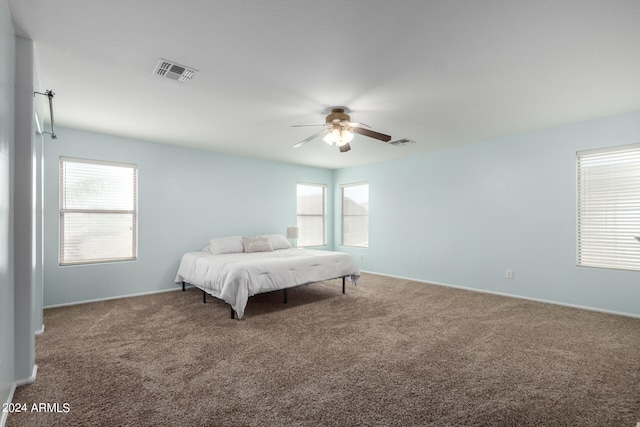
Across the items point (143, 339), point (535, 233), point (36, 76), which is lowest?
point (143, 339)

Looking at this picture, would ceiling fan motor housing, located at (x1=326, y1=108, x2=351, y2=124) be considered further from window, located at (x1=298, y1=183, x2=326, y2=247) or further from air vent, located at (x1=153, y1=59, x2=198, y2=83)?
window, located at (x1=298, y1=183, x2=326, y2=247)

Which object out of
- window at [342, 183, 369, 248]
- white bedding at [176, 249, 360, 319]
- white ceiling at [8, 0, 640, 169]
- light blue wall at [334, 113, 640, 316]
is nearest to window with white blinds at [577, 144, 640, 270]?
light blue wall at [334, 113, 640, 316]

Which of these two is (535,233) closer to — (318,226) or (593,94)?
(593,94)

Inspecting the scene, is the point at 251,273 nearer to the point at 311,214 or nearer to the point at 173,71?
the point at 173,71

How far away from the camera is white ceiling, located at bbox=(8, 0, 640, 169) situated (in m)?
1.92

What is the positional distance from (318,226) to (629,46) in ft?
19.5

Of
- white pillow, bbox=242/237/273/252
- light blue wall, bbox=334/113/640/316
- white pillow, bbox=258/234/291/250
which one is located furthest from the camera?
white pillow, bbox=258/234/291/250

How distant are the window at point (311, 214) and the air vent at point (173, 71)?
176 inches

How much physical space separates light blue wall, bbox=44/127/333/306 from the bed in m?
0.47

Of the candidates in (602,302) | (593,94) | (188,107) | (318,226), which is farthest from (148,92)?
(602,302)

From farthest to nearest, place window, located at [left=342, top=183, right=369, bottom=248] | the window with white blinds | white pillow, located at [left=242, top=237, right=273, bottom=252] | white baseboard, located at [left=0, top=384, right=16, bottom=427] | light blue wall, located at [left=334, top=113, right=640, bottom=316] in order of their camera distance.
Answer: window, located at [left=342, top=183, right=369, bottom=248] < white pillow, located at [left=242, top=237, right=273, bottom=252] < light blue wall, located at [left=334, top=113, right=640, bottom=316] < the window with white blinds < white baseboard, located at [left=0, top=384, right=16, bottom=427]

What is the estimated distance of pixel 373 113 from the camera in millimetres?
3664

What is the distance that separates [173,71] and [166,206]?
3.00 meters

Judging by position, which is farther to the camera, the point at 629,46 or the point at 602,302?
the point at 602,302
